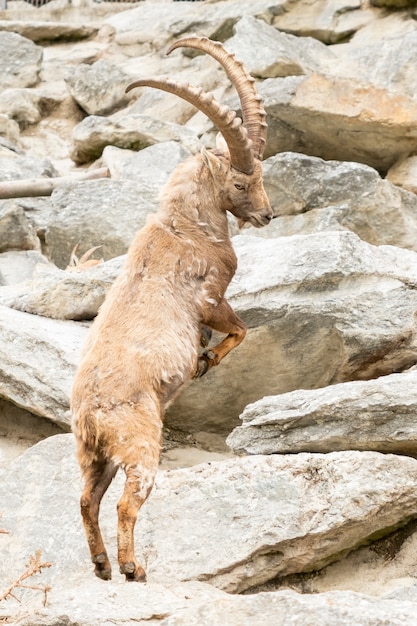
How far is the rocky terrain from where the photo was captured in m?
6.37

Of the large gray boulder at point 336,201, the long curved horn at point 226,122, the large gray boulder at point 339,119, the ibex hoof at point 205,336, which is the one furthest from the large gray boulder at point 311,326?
the large gray boulder at point 339,119

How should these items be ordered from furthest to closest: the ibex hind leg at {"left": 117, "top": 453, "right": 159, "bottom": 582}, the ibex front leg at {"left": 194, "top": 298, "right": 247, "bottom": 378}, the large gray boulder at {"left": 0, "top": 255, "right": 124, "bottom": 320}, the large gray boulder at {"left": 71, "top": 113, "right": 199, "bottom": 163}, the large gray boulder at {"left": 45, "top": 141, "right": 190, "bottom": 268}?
the large gray boulder at {"left": 71, "top": 113, "right": 199, "bottom": 163}, the large gray boulder at {"left": 45, "top": 141, "right": 190, "bottom": 268}, the large gray boulder at {"left": 0, "top": 255, "right": 124, "bottom": 320}, the ibex front leg at {"left": 194, "top": 298, "right": 247, "bottom": 378}, the ibex hind leg at {"left": 117, "top": 453, "right": 159, "bottom": 582}

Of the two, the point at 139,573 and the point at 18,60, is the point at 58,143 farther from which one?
the point at 139,573

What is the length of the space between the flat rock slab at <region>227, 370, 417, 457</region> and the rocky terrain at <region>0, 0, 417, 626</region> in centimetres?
1

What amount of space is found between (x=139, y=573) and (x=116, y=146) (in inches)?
403

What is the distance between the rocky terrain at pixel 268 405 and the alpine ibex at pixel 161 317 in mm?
611

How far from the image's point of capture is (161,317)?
6.40 metres

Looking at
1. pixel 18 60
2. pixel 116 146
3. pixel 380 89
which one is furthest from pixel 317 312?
pixel 18 60

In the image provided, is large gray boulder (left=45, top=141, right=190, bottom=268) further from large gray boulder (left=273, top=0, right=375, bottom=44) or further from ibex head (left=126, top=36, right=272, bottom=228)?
large gray boulder (left=273, top=0, right=375, bottom=44)

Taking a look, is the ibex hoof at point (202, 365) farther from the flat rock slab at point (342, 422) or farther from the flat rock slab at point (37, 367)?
the flat rock slab at point (37, 367)

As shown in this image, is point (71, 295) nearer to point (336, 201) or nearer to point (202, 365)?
point (202, 365)

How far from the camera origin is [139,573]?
5777mm

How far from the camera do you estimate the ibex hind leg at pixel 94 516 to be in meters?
5.86

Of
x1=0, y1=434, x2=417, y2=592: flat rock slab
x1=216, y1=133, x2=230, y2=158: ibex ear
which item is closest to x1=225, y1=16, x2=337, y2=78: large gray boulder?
x1=216, y1=133, x2=230, y2=158: ibex ear
